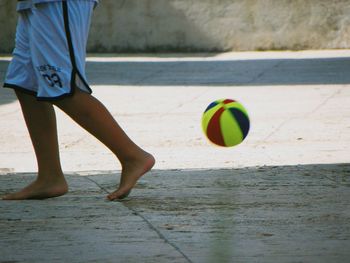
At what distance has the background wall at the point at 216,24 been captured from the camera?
21.3 meters

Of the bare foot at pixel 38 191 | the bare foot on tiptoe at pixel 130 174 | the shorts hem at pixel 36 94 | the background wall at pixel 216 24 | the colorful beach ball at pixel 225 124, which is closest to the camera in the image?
the shorts hem at pixel 36 94

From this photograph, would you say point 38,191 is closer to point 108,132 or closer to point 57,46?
point 108,132

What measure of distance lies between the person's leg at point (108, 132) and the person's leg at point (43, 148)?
0.25m

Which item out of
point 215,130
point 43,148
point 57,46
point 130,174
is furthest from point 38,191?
point 215,130

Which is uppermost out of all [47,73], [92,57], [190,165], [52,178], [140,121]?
[47,73]

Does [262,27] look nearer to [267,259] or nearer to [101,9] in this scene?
[101,9]

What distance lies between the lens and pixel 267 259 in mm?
4250

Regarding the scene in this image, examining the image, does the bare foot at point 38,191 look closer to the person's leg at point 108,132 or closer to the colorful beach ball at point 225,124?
the person's leg at point 108,132

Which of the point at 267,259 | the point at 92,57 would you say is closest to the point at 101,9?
the point at 92,57

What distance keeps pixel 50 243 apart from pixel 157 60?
15.2m

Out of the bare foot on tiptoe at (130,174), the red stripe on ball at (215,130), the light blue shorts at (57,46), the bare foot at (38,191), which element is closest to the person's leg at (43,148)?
the bare foot at (38,191)

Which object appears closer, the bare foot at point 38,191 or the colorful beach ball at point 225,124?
the bare foot at point 38,191

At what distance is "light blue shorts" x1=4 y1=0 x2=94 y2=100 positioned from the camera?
523cm

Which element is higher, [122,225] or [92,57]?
[122,225]
